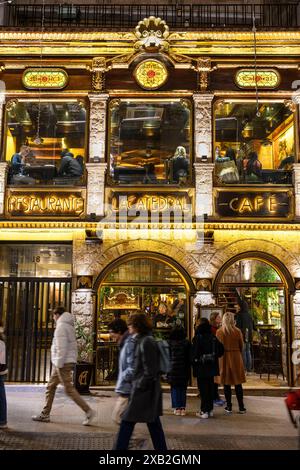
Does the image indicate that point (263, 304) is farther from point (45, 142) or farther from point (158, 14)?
point (158, 14)

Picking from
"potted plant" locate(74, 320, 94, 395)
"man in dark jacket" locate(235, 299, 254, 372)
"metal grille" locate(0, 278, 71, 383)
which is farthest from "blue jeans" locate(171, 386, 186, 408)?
"metal grille" locate(0, 278, 71, 383)

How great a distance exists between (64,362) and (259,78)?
917cm

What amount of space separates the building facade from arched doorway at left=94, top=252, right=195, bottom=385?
1.4 inches

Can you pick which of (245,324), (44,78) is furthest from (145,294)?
(44,78)

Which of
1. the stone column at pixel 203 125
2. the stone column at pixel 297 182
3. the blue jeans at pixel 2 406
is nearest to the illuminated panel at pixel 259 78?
the stone column at pixel 203 125

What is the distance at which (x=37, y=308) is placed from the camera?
1266cm

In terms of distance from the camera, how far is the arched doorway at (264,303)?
41.0 feet

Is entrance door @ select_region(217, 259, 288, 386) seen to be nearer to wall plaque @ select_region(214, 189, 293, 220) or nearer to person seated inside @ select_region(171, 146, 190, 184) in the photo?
wall plaque @ select_region(214, 189, 293, 220)

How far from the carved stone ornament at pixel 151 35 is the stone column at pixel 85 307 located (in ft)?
21.8

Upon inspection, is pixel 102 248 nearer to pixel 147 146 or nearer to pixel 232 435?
pixel 147 146

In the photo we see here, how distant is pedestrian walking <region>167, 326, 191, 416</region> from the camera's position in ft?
29.6

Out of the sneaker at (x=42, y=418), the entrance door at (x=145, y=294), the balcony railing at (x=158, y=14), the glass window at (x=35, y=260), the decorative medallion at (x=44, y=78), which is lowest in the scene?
the sneaker at (x=42, y=418)

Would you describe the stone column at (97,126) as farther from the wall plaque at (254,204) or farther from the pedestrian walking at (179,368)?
the pedestrian walking at (179,368)
